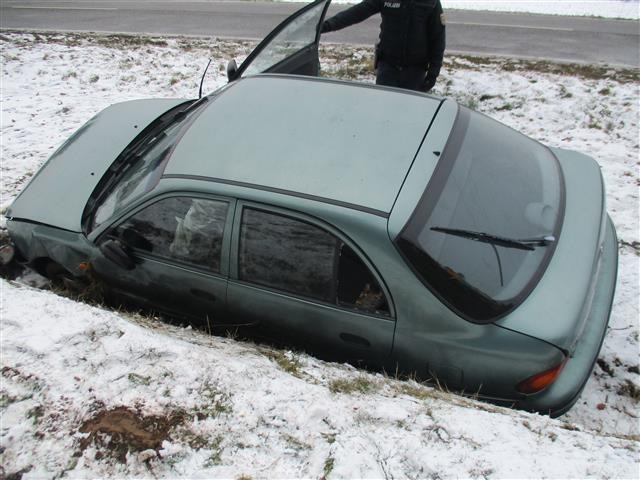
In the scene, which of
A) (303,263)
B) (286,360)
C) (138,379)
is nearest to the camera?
(138,379)

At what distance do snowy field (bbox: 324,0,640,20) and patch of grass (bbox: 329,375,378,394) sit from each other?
1257 cm

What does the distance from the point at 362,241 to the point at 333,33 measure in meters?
9.25

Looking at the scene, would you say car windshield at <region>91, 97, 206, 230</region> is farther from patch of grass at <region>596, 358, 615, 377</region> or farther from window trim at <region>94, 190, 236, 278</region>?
patch of grass at <region>596, 358, 615, 377</region>

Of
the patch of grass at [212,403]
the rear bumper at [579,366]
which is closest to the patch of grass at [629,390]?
the rear bumper at [579,366]

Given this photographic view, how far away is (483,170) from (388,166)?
59 centimetres

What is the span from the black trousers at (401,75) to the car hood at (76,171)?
2.10 metres

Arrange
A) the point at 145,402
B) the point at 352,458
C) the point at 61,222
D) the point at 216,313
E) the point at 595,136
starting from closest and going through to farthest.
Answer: the point at 352,458 < the point at 145,402 < the point at 216,313 < the point at 61,222 < the point at 595,136

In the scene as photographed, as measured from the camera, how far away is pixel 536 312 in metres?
2.43

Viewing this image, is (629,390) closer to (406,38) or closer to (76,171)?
(406,38)

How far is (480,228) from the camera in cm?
255

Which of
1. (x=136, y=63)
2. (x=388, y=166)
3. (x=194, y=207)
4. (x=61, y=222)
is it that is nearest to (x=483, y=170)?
(x=388, y=166)

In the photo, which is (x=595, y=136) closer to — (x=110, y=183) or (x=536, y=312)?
(x=536, y=312)

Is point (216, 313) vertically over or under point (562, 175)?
under

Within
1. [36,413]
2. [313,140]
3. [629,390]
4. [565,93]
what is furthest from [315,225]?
[565,93]
